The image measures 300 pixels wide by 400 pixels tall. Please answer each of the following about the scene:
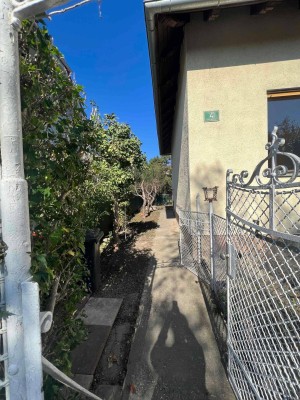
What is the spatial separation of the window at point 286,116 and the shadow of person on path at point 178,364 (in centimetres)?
356

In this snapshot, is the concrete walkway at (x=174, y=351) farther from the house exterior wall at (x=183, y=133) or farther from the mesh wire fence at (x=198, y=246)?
the house exterior wall at (x=183, y=133)

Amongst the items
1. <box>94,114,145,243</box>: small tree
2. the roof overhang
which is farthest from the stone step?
<box>94,114,145,243</box>: small tree

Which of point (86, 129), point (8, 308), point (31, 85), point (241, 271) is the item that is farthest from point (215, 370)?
point (31, 85)

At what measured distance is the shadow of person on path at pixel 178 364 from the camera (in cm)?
224

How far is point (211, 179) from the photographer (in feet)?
14.5

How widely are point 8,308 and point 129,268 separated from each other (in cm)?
492

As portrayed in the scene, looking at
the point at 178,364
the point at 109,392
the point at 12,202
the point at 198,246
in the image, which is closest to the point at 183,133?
the point at 198,246

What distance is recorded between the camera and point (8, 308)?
0.87 meters

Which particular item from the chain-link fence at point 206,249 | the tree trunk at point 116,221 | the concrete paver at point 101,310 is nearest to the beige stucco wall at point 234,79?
the chain-link fence at point 206,249

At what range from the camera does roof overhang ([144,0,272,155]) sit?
135 inches

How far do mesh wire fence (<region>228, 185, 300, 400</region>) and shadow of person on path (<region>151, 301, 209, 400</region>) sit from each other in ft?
1.21

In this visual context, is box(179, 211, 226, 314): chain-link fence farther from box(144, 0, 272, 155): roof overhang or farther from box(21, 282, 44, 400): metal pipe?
box(144, 0, 272, 155): roof overhang

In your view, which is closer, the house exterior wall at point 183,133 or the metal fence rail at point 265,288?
the metal fence rail at point 265,288

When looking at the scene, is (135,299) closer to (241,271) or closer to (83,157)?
(241,271)
